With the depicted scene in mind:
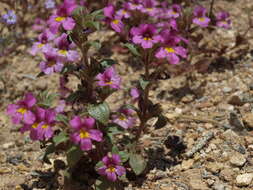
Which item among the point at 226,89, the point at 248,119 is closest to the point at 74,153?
the point at 248,119

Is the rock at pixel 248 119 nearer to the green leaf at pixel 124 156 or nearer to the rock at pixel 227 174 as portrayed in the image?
the rock at pixel 227 174

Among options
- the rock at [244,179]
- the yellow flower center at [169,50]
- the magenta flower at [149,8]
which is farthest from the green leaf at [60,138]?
the magenta flower at [149,8]

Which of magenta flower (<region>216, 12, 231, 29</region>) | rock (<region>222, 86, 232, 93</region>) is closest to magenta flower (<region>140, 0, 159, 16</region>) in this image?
magenta flower (<region>216, 12, 231, 29</region>)

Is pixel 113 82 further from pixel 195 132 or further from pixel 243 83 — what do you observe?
pixel 243 83

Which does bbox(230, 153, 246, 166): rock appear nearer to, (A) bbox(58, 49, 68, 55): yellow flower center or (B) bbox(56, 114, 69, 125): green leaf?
(B) bbox(56, 114, 69, 125): green leaf

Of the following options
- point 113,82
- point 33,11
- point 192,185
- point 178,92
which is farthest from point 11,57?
point 192,185

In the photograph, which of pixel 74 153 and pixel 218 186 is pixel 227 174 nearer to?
pixel 218 186
